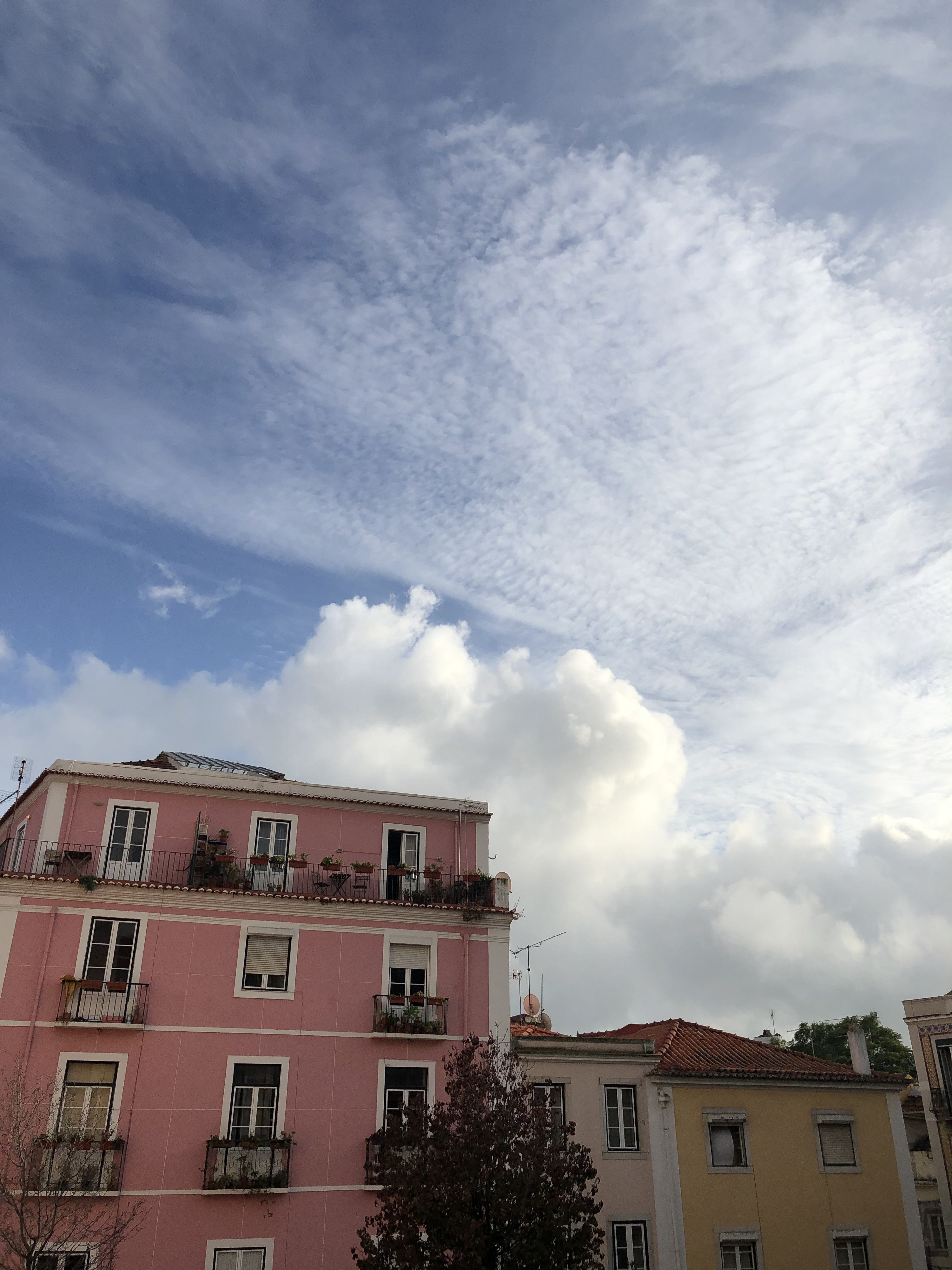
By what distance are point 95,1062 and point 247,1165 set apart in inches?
193

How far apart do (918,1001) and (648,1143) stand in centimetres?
1637

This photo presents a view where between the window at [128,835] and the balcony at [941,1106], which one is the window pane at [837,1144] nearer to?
→ the balcony at [941,1106]

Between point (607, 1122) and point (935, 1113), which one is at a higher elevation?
point (935, 1113)

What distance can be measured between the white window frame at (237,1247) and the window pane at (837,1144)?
17902 millimetres

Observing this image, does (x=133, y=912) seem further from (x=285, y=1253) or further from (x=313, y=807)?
(x=285, y=1253)

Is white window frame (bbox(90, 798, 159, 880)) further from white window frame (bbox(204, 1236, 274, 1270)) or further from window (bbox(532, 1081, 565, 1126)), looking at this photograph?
window (bbox(532, 1081, 565, 1126))

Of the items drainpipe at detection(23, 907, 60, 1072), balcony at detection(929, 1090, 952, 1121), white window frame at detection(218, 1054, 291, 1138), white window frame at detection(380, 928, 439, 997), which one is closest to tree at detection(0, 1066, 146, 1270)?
drainpipe at detection(23, 907, 60, 1072)

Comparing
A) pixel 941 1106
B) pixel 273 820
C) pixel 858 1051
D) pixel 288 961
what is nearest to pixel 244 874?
pixel 273 820

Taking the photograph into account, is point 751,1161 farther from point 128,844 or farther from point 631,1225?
point 128,844

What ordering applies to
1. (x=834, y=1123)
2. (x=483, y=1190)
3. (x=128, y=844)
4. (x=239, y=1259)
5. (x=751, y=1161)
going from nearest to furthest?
(x=483, y=1190) → (x=239, y=1259) → (x=128, y=844) → (x=751, y=1161) → (x=834, y=1123)

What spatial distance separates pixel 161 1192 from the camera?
2741cm

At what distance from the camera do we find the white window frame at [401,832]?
110 ft

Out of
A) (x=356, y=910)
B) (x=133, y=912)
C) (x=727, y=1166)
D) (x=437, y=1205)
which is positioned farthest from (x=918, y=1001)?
(x=133, y=912)

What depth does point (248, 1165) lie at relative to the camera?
28.3 m
